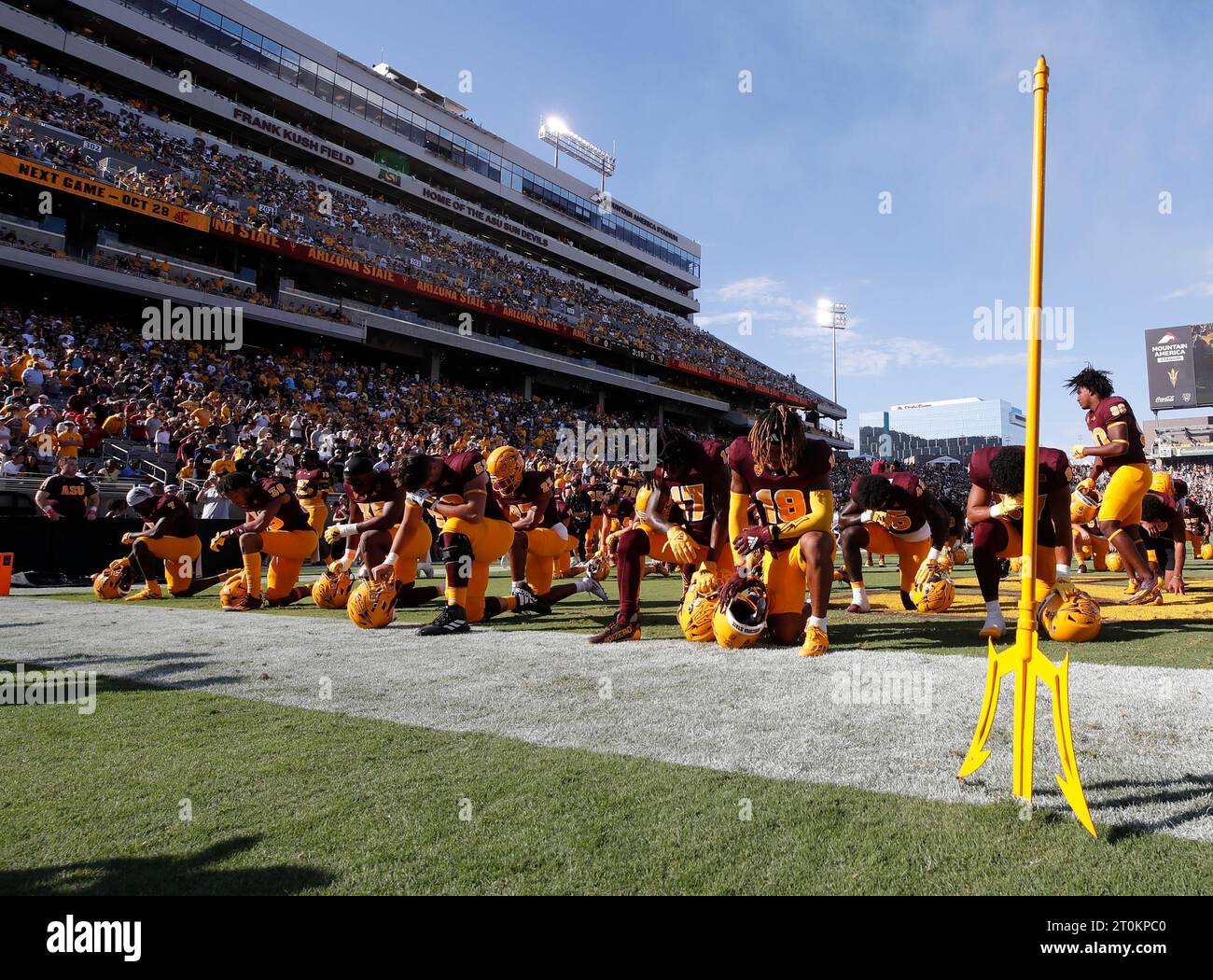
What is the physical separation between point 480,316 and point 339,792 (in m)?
38.4

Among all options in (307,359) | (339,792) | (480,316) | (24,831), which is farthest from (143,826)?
(480,316)

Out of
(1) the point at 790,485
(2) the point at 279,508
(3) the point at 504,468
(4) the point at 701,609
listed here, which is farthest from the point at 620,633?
(2) the point at 279,508

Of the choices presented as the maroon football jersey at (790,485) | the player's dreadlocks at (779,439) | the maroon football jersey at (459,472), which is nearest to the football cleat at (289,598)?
the maroon football jersey at (459,472)

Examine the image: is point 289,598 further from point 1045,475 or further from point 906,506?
point 1045,475

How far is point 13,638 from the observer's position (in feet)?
21.3

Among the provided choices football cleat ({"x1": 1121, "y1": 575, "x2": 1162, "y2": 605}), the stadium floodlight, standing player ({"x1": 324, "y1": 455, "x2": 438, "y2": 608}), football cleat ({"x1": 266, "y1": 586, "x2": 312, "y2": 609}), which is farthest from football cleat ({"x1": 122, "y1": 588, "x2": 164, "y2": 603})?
the stadium floodlight

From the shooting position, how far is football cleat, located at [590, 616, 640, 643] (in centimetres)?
619

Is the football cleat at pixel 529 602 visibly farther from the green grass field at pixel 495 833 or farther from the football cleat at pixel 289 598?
the green grass field at pixel 495 833

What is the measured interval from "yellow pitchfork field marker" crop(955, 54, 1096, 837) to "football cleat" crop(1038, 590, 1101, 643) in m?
3.23

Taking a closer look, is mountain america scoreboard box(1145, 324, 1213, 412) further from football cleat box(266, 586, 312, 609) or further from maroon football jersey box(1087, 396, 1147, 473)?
football cleat box(266, 586, 312, 609)

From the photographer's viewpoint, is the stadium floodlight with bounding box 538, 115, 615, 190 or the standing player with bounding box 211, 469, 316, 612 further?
the stadium floodlight with bounding box 538, 115, 615, 190

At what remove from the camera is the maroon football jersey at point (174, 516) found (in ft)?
33.1
